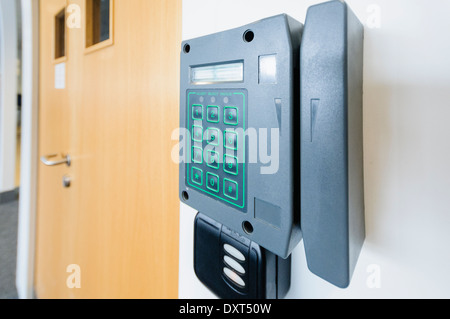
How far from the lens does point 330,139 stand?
0.24 m

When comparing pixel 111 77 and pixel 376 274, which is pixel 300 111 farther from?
pixel 111 77

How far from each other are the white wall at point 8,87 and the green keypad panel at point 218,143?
2934mm

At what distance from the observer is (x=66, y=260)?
111 centimetres

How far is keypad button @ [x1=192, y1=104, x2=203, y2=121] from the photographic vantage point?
1.16ft

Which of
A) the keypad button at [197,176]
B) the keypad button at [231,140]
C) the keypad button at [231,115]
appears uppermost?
the keypad button at [231,115]

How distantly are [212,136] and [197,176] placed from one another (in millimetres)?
69

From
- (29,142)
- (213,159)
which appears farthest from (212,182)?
(29,142)

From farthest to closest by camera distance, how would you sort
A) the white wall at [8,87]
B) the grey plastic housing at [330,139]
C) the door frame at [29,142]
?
the white wall at [8,87] < the door frame at [29,142] < the grey plastic housing at [330,139]

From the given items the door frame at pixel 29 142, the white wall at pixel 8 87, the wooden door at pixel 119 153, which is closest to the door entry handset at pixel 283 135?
the wooden door at pixel 119 153

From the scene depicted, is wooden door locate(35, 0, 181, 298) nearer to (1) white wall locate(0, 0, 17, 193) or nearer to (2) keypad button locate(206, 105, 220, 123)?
(2) keypad button locate(206, 105, 220, 123)

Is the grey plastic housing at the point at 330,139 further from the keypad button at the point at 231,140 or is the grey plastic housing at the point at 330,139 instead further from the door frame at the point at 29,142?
the door frame at the point at 29,142

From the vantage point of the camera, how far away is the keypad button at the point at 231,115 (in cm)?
31
